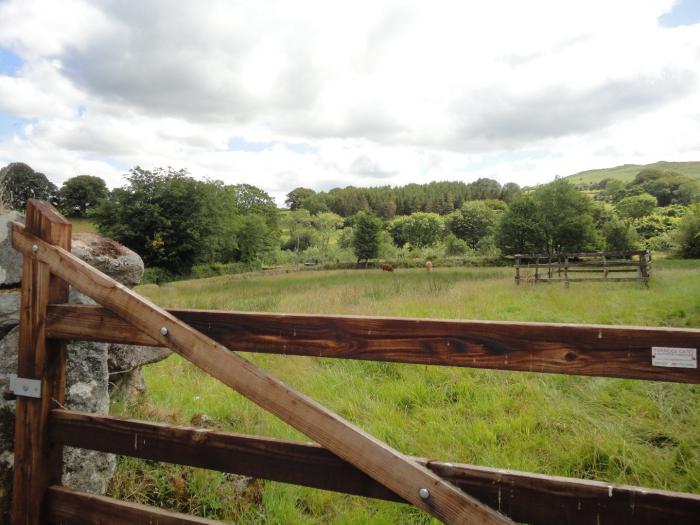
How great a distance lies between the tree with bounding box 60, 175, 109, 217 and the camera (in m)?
50.0

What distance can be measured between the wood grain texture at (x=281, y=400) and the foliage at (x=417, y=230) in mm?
100778

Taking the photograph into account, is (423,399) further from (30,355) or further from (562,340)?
(30,355)

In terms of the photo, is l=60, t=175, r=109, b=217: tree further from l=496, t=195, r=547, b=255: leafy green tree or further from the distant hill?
the distant hill

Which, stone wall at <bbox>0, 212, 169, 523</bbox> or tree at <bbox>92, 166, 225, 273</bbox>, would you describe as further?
tree at <bbox>92, 166, 225, 273</bbox>

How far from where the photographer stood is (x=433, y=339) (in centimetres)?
192

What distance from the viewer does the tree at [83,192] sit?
50.0 metres

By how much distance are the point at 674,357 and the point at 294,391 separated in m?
1.42

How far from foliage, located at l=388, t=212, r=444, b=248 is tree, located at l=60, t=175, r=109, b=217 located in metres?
65.2

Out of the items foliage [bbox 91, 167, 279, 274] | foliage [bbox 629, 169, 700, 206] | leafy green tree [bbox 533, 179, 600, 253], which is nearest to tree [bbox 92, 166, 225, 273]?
foliage [bbox 91, 167, 279, 274]

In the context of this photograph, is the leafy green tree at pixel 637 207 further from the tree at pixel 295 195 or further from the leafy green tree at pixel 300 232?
the tree at pixel 295 195

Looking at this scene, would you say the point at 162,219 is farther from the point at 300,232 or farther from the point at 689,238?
the point at 689,238

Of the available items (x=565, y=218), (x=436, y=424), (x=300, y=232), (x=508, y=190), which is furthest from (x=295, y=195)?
(x=436, y=424)

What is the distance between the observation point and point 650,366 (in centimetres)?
167

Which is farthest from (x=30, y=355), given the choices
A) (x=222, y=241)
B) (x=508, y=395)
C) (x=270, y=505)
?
(x=222, y=241)
